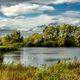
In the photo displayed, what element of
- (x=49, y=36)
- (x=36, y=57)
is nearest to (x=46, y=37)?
(x=49, y=36)

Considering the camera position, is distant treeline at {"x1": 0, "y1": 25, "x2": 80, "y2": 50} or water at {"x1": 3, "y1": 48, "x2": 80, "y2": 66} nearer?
water at {"x1": 3, "y1": 48, "x2": 80, "y2": 66}

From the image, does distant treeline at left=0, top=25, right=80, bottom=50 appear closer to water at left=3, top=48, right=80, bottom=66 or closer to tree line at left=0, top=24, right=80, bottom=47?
tree line at left=0, top=24, right=80, bottom=47

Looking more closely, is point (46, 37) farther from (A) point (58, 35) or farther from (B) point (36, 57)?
(B) point (36, 57)

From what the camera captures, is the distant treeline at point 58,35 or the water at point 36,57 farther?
the distant treeline at point 58,35

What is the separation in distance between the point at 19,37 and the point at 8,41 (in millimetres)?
3189

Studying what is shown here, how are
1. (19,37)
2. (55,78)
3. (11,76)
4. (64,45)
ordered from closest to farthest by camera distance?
(55,78)
(11,76)
(19,37)
(64,45)

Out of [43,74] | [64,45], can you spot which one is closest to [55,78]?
[43,74]

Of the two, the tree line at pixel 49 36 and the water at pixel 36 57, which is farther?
the tree line at pixel 49 36

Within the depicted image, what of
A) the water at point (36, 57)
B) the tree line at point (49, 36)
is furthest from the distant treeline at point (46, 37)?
the water at point (36, 57)

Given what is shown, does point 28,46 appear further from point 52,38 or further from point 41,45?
point 52,38

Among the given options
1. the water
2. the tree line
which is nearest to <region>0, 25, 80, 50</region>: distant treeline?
the tree line

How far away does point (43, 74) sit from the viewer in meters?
9.45

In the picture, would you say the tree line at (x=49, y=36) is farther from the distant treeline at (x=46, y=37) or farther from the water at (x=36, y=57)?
the water at (x=36, y=57)

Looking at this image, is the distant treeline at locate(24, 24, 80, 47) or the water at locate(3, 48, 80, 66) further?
the distant treeline at locate(24, 24, 80, 47)
